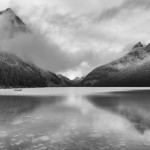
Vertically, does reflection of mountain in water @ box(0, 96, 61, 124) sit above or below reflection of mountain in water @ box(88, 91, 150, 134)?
above

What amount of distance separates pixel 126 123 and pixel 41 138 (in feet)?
42.3

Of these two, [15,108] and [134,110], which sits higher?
[15,108]

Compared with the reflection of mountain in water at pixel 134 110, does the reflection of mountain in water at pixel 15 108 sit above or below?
above

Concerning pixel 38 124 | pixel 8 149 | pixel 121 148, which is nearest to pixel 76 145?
pixel 121 148

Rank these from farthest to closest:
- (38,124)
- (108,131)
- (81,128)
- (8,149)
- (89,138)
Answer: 1. (38,124)
2. (81,128)
3. (108,131)
4. (89,138)
5. (8,149)

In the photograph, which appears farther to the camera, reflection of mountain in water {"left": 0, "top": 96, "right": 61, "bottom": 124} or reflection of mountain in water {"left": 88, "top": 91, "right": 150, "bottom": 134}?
reflection of mountain in water {"left": 0, "top": 96, "right": 61, "bottom": 124}

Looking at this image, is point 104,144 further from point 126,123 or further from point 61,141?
point 126,123

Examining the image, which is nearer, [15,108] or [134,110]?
[134,110]

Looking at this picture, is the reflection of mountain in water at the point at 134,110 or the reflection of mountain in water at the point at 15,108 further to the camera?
the reflection of mountain in water at the point at 15,108

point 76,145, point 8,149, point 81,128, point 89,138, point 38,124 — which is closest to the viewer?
point 8,149

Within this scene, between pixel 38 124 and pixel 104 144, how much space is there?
12.2 meters

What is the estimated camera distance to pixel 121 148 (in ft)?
59.6

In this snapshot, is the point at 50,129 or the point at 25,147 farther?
the point at 50,129

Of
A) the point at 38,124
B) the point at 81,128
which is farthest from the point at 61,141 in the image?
the point at 38,124
